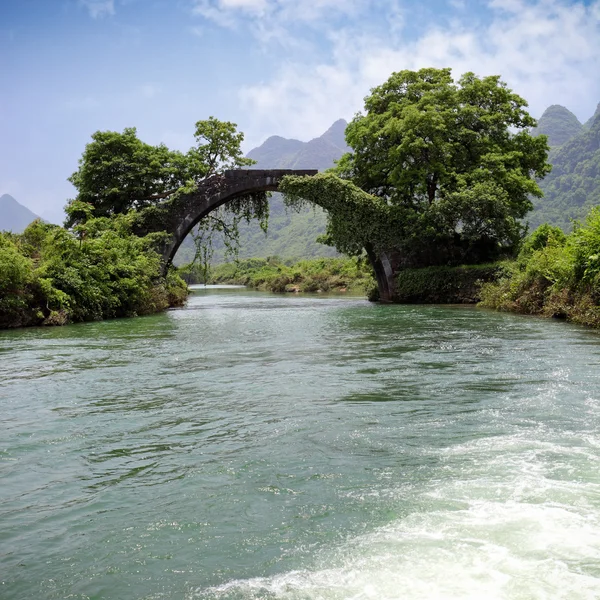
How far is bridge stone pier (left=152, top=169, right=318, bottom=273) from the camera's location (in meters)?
30.9

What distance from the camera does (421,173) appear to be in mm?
27938

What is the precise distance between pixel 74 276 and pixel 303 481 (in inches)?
671

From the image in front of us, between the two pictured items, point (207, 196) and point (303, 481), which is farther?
point (207, 196)

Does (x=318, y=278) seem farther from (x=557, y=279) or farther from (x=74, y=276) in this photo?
(x=557, y=279)

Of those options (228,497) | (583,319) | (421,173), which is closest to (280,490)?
(228,497)

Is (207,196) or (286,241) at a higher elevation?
(286,241)

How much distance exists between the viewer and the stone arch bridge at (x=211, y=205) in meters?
30.8

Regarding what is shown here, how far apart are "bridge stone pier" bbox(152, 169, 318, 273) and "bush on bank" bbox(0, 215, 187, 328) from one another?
3684mm

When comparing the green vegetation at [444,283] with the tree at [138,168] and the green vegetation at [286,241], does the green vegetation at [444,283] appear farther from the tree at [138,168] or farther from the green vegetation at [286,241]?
the green vegetation at [286,241]

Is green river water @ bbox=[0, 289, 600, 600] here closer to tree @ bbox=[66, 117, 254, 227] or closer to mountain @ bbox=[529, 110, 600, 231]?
tree @ bbox=[66, 117, 254, 227]

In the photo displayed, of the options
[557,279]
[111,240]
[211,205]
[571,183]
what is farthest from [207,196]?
[571,183]

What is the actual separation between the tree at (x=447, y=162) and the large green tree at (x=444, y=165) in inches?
1.9

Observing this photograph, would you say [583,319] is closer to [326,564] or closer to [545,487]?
[545,487]

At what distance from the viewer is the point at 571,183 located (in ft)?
390
